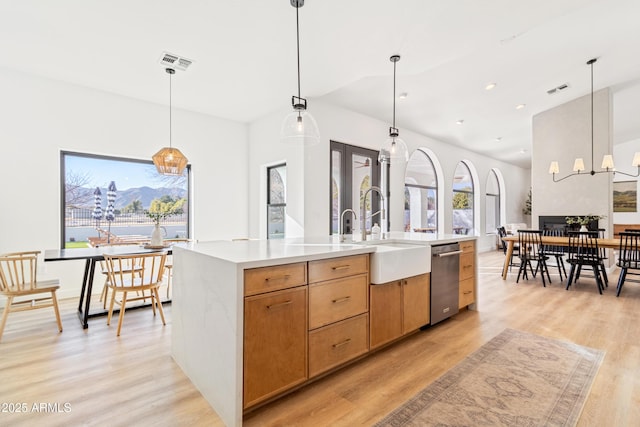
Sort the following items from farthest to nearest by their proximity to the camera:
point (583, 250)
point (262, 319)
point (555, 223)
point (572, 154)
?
point (555, 223) → point (572, 154) → point (583, 250) → point (262, 319)

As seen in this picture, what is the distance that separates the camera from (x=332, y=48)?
3.18 meters

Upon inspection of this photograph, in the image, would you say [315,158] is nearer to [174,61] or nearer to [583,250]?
[174,61]

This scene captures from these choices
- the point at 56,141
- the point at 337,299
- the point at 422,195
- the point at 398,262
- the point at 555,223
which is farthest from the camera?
the point at 422,195

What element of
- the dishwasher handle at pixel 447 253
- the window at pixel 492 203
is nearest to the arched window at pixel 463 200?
the window at pixel 492 203

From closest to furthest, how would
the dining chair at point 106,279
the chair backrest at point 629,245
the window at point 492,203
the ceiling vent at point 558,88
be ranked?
the dining chair at point 106,279, the chair backrest at point 629,245, the ceiling vent at point 558,88, the window at point 492,203

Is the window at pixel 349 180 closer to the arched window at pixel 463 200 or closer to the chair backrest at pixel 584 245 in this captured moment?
the chair backrest at pixel 584 245

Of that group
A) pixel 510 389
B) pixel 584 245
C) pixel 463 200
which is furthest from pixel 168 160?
pixel 463 200

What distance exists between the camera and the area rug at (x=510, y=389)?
1710 mm

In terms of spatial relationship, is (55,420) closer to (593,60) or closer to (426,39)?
(426,39)

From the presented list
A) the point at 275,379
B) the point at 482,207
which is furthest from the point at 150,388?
the point at 482,207

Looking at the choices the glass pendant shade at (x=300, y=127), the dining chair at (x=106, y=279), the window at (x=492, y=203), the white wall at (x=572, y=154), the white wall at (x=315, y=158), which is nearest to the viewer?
the glass pendant shade at (x=300, y=127)

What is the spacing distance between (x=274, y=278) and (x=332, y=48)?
101 inches

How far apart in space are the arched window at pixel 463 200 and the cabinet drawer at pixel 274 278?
26.3 feet

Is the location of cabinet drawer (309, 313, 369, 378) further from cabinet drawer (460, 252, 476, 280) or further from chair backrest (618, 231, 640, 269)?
chair backrest (618, 231, 640, 269)
